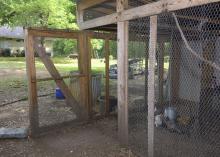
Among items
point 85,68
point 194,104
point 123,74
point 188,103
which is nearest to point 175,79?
point 188,103

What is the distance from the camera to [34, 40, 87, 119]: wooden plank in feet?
17.0

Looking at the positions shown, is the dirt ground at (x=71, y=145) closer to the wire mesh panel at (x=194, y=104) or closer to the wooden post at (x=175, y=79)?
the wire mesh panel at (x=194, y=104)

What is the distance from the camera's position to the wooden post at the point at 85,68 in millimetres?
5770

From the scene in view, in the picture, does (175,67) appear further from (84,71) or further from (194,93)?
(84,71)

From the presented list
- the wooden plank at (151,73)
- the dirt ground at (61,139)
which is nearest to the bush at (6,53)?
the dirt ground at (61,139)

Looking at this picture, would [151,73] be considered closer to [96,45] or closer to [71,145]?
[71,145]

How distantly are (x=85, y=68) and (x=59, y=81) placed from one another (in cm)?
69

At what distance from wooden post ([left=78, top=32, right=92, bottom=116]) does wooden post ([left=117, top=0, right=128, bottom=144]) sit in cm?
135

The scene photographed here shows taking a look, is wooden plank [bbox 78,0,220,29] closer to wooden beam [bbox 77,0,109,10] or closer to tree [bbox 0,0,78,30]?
wooden beam [bbox 77,0,109,10]

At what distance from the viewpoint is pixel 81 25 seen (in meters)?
6.18

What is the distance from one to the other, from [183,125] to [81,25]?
3.37m

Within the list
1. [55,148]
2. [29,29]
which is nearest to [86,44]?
[29,29]

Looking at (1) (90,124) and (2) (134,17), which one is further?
(1) (90,124)

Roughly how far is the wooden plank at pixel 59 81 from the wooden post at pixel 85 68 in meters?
0.19
